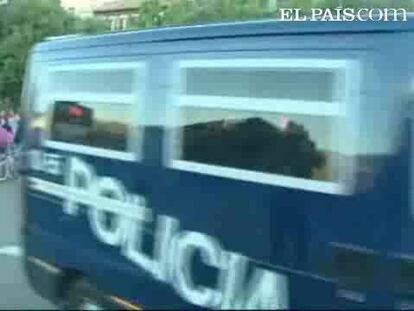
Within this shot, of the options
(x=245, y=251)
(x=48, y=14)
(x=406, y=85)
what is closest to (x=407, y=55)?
(x=406, y=85)

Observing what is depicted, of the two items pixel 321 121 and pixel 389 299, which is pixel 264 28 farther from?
pixel 389 299

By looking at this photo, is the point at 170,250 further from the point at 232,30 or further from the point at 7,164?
the point at 7,164

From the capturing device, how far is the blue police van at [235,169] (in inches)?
155

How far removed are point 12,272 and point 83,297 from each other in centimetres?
379

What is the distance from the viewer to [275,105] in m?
4.38

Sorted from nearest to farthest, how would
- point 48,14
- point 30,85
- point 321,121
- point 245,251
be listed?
1. point 321,121
2. point 245,251
3. point 30,85
4. point 48,14

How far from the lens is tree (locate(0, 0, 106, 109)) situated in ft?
132

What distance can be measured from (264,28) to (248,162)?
625mm

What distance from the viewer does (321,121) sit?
415 centimetres

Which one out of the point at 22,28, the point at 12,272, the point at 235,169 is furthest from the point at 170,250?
the point at 22,28

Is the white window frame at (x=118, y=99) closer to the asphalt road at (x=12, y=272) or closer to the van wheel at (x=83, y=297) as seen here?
the van wheel at (x=83, y=297)

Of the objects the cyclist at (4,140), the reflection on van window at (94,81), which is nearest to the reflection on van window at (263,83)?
the reflection on van window at (94,81)

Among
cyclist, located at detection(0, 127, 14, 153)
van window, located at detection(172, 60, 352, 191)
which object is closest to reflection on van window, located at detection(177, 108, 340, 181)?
van window, located at detection(172, 60, 352, 191)

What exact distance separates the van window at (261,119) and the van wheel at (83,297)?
1251 mm
